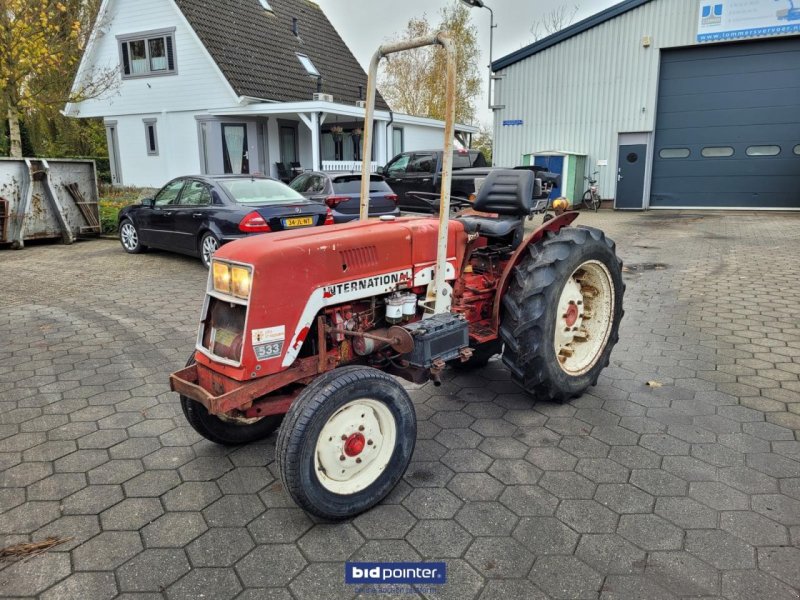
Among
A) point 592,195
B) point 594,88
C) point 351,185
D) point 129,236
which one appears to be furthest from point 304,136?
point 129,236

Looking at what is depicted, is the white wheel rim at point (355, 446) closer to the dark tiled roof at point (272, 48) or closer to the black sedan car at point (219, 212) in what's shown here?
the black sedan car at point (219, 212)

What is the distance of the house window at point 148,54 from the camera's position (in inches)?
720

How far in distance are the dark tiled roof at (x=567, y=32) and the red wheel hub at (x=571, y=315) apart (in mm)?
15181

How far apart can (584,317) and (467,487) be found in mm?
1774

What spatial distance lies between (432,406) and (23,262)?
829 cm

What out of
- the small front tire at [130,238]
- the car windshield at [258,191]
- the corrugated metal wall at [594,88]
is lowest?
the small front tire at [130,238]

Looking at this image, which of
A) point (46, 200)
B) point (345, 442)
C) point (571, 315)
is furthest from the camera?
point (46, 200)

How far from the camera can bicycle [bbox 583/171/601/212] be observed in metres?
16.7

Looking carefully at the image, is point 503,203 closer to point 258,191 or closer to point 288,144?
point 258,191

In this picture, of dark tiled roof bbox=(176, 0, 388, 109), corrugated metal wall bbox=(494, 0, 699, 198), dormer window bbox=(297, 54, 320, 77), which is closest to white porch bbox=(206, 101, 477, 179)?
dark tiled roof bbox=(176, 0, 388, 109)

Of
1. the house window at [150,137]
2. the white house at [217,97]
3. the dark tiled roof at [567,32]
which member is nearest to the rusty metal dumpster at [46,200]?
the white house at [217,97]

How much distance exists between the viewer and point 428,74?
1180 inches

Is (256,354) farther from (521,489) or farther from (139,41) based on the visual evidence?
(139,41)

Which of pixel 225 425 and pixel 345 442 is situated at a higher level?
pixel 345 442
